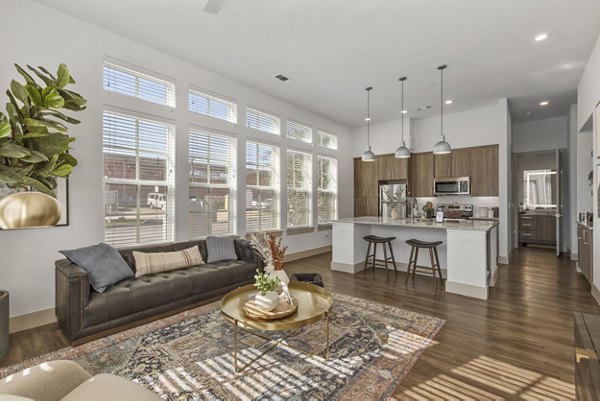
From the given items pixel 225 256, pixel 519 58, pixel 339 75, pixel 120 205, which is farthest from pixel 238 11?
pixel 519 58

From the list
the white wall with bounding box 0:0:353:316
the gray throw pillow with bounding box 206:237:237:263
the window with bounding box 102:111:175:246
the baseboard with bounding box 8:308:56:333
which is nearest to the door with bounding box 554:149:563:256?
the gray throw pillow with bounding box 206:237:237:263

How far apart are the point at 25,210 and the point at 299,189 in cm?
603

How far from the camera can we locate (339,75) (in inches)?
195

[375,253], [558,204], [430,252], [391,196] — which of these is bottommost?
[375,253]

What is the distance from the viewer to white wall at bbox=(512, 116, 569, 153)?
7141mm

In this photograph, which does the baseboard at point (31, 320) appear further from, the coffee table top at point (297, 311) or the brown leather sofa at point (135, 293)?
the coffee table top at point (297, 311)

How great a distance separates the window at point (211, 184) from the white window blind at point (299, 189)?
5.38 ft

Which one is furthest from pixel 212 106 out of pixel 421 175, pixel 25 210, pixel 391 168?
pixel 421 175

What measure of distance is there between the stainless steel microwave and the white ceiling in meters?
1.97

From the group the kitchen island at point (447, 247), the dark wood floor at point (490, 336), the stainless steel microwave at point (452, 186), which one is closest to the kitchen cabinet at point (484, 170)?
the stainless steel microwave at point (452, 186)

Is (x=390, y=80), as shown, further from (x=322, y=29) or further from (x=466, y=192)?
(x=466, y=192)

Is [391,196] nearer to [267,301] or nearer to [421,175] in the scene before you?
[421,175]

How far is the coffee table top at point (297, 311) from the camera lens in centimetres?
215

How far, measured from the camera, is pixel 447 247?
429 cm
